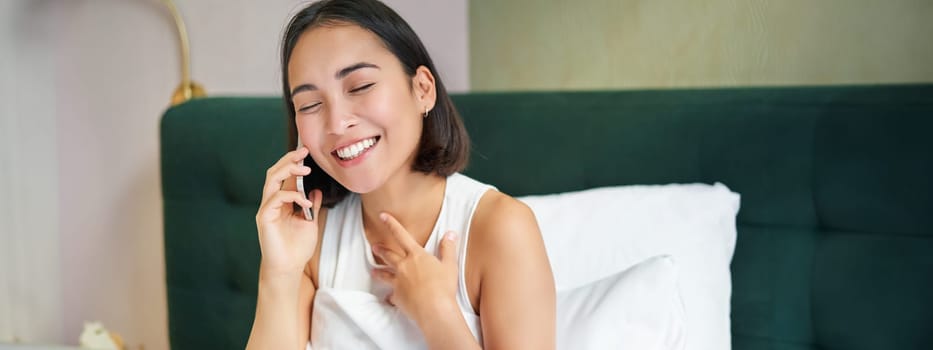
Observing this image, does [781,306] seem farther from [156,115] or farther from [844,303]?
[156,115]

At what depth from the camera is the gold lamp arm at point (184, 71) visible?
2.21 metres

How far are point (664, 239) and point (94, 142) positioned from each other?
165 cm

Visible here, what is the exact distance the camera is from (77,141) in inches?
99.0

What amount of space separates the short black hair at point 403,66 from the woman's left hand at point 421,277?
0.39 feet

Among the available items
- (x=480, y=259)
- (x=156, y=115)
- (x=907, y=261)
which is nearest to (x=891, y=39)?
(x=907, y=261)

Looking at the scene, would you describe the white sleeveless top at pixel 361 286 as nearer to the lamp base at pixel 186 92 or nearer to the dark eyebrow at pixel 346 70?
the dark eyebrow at pixel 346 70

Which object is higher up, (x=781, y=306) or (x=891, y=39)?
(x=891, y=39)

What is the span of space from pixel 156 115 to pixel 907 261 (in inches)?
71.2

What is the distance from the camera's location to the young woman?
1.24m

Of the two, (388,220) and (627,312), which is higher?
(388,220)

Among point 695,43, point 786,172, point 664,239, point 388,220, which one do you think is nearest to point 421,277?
point 388,220

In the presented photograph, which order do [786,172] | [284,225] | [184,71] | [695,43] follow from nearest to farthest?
A: 1. [284,225]
2. [786,172]
3. [695,43]
4. [184,71]

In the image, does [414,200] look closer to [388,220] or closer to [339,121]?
[388,220]

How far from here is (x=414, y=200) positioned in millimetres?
1412
